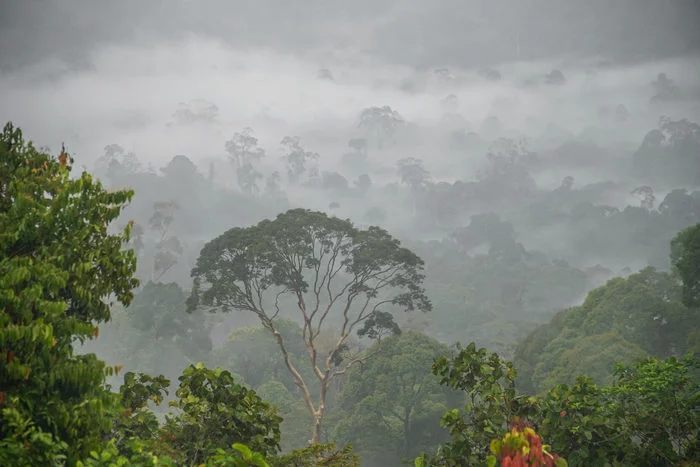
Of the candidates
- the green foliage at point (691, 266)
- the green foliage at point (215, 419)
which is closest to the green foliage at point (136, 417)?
the green foliage at point (215, 419)

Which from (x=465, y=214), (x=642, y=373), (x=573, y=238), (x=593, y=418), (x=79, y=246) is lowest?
(x=593, y=418)

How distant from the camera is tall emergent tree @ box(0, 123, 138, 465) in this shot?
15.8 feet

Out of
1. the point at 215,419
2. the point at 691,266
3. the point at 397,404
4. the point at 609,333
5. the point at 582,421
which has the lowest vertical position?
the point at 582,421

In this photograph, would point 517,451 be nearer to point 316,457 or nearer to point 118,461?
point 118,461

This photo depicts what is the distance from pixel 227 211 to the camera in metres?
113

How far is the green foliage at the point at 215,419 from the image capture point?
7.77 meters

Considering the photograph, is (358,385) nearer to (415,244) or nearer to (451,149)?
(415,244)

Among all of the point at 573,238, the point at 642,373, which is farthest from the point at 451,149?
the point at 642,373

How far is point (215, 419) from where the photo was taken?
791cm

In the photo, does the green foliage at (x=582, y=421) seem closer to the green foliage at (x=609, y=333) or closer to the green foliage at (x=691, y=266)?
the green foliage at (x=691, y=266)

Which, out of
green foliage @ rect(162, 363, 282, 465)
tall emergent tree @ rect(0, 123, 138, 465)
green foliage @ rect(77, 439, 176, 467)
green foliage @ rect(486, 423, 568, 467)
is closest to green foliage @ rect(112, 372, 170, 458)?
green foliage @ rect(162, 363, 282, 465)

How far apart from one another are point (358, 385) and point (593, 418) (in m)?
22.2

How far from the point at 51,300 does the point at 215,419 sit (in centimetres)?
313

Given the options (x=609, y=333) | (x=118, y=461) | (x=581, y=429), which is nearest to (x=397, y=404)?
(x=609, y=333)
